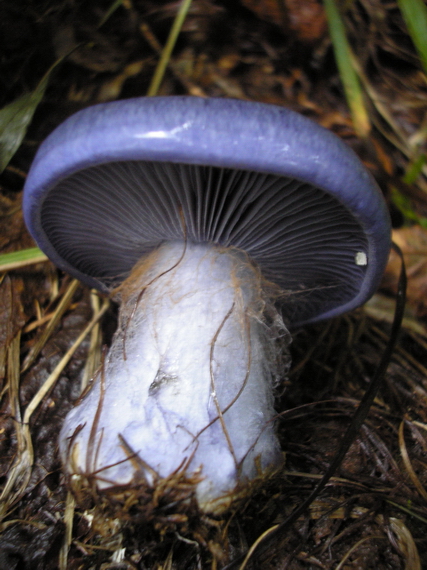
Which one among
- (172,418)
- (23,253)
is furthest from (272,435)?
(23,253)

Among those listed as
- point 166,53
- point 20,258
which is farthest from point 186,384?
point 166,53

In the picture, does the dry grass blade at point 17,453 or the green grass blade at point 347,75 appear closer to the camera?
the dry grass blade at point 17,453

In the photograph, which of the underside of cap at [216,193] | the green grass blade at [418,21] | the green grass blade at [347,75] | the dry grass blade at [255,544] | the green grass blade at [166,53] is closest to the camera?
the underside of cap at [216,193]

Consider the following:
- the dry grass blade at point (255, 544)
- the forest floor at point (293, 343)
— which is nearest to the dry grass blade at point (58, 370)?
the forest floor at point (293, 343)

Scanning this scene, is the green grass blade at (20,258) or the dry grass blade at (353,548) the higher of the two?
the green grass blade at (20,258)

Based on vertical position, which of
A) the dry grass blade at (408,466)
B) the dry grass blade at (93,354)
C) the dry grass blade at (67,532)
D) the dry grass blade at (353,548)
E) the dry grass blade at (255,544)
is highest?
the dry grass blade at (93,354)

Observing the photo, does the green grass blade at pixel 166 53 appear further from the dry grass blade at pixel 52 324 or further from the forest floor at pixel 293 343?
the dry grass blade at pixel 52 324

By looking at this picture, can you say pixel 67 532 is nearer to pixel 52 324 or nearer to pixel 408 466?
pixel 52 324

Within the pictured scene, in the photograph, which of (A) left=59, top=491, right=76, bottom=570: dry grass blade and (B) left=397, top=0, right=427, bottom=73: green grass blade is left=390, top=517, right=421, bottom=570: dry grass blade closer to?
(A) left=59, top=491, right=76, bottom=570: dry grass blade
